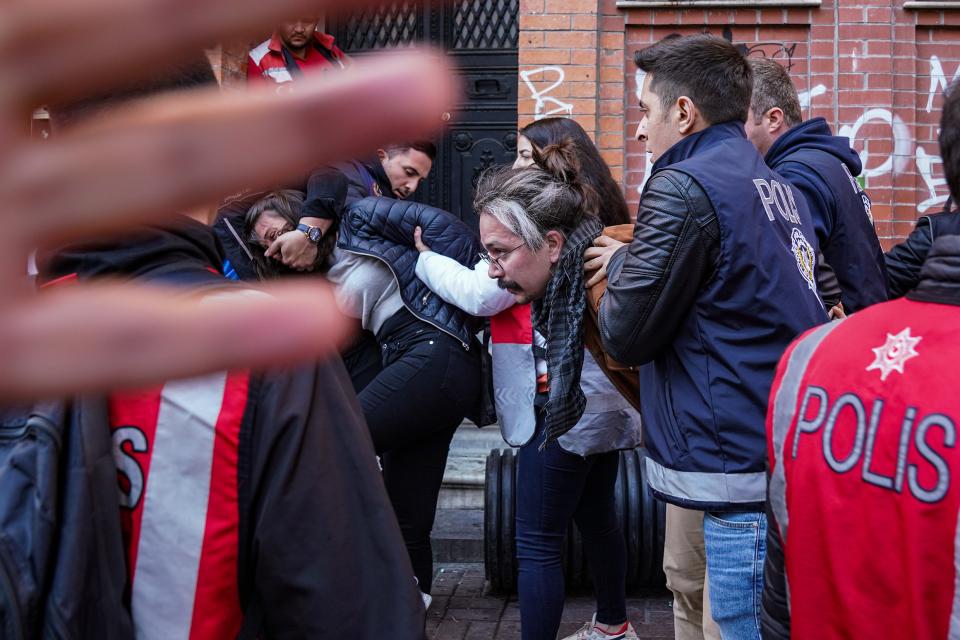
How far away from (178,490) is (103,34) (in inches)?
45.0

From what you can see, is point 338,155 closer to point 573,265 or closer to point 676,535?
point 573,265

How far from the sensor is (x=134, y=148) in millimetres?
425

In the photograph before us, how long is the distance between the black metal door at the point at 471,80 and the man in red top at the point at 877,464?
4.74 meters

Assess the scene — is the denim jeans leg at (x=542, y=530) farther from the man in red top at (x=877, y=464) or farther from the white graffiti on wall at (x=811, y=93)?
the white graffiti on wall at (x=811, y=93)

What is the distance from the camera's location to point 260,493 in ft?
4.87

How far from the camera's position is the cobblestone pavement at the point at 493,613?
14.7 feet

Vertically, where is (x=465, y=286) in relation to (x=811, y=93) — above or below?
below

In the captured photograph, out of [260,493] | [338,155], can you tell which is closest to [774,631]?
[260,493]

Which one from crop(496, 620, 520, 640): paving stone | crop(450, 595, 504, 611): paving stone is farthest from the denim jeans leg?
crop(450, 595, 504, 611): paving stone

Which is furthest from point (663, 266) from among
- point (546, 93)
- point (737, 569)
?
point (546, 93)

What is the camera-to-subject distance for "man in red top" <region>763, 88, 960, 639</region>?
5.20 ft

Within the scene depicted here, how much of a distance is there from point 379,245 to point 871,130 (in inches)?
131

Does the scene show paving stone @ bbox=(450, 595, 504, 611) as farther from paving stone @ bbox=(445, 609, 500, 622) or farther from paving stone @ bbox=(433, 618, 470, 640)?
paving stone @ bbox=(433, 618, 470, 640)

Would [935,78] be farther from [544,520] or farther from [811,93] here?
[544,520]
